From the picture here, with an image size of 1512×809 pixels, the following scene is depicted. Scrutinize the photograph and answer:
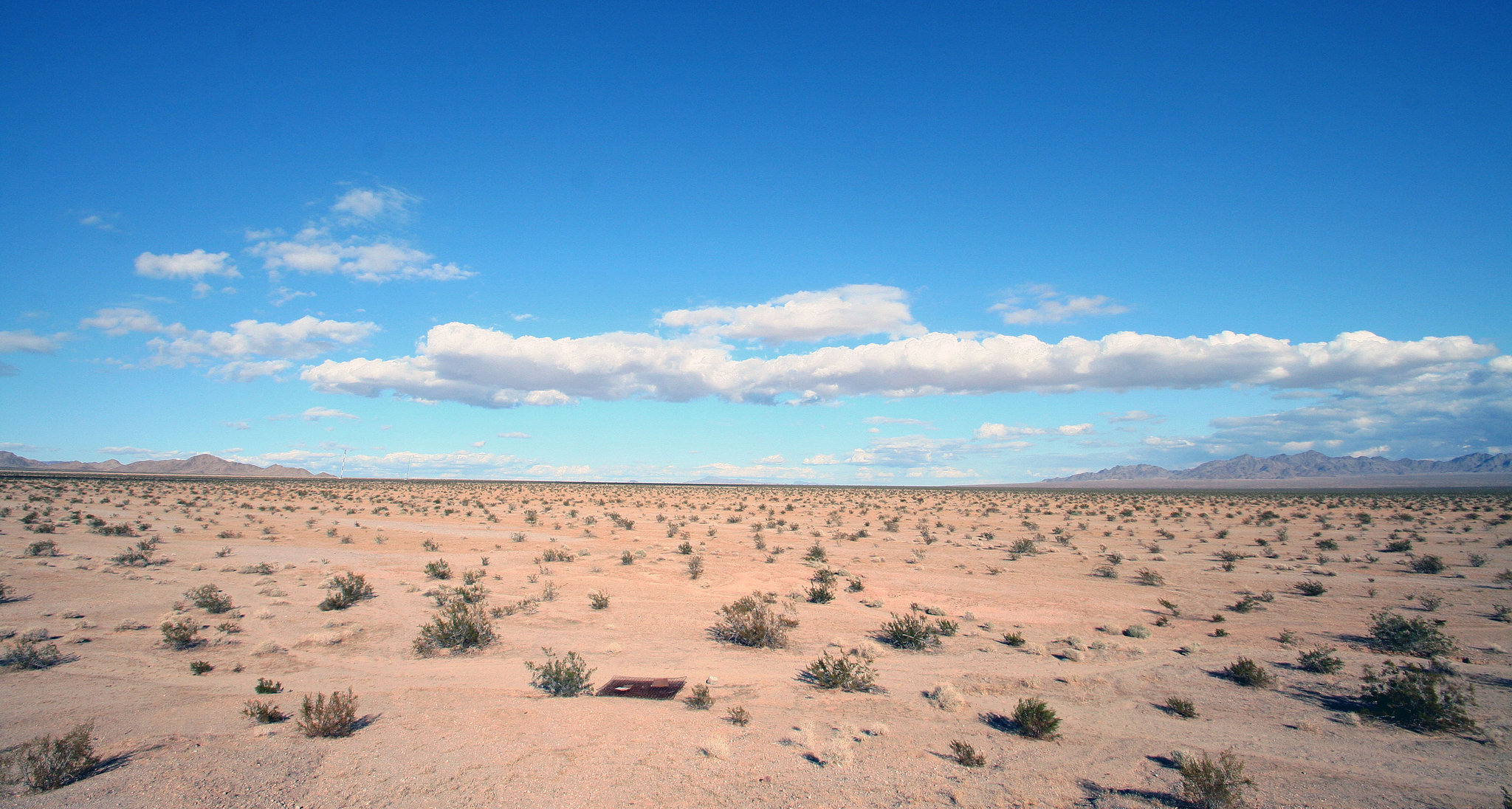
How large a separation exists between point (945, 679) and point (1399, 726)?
5486 mm

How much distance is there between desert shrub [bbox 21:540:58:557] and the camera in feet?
64.2

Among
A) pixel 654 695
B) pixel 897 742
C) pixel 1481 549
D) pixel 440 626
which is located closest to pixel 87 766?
pixel 440 626

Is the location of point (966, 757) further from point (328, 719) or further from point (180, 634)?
point (180, 634)

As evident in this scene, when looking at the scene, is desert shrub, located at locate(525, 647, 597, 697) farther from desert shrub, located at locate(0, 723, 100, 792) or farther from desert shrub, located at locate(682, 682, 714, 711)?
desert shrub, located at locate(0, 723, 100, 792)

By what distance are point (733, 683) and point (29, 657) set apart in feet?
34.9

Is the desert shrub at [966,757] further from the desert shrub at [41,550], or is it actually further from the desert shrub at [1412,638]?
the desert shrub at [41,550]

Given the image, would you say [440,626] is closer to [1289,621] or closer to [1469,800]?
[1469,800]

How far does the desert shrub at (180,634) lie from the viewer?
35.8 feet

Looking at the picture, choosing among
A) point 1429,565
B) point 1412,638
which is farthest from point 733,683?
point 1429,565

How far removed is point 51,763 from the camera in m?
6.22

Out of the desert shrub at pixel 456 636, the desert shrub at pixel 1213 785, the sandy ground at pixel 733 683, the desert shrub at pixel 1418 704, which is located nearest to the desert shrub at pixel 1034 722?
the sandy ground at pixel 733 683

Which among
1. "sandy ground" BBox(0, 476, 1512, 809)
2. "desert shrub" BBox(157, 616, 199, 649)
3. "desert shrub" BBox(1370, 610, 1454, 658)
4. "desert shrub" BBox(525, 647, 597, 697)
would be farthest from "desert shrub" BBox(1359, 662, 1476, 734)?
"desert shrub" BBox(157, 616, 199, 649)

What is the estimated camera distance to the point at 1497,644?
11727mm

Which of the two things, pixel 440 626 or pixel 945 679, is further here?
pixel 440 626
